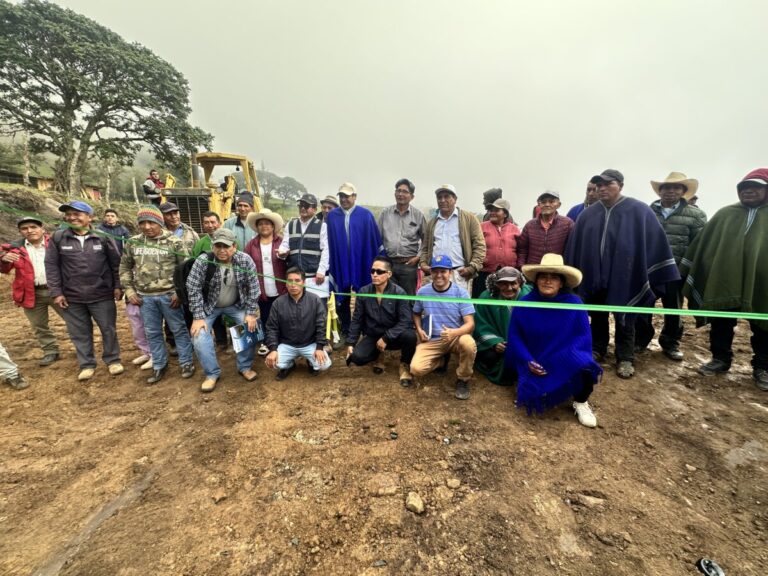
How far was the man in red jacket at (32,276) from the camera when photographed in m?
3.86

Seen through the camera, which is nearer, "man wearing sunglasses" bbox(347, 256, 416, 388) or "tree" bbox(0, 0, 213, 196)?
"man wearing sunglasses" bbox(347, 256, 416, 388)

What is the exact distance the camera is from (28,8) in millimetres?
15984

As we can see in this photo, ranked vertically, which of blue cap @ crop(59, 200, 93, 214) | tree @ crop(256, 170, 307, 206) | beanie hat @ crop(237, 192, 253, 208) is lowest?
blue cap @ crop(59, 200, 93, 214)

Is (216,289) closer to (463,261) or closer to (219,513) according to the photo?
(219,513)

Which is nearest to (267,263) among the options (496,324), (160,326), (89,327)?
(160,326)

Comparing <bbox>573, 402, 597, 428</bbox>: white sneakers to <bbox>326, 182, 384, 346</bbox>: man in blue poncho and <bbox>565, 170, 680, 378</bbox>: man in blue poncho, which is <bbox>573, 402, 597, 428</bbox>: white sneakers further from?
<bbox>326, 182, 384, 346</bbox>: man in blue poncho

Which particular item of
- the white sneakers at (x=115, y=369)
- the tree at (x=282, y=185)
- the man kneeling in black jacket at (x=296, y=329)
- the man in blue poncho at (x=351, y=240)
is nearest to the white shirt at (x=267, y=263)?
the man kneeling in black jacket at (x=296, y=329)

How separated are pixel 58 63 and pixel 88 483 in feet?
81.2

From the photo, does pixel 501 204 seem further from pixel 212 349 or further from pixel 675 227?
pixel 212 349

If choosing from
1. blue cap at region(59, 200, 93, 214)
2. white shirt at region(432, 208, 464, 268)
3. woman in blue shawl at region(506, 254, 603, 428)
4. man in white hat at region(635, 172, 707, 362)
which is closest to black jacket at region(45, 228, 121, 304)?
blue cap at region(59, 200, 93, 214)

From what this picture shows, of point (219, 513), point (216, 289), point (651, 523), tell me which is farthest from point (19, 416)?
point (651, 523)

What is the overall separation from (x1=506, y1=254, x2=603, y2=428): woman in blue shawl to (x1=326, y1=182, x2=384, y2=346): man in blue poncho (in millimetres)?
2152

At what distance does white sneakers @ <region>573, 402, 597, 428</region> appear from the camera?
107 inches

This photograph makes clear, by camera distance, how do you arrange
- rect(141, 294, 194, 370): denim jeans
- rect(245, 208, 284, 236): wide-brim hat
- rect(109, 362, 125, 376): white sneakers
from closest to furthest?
rect(141, 294, 194, 370): denim jeans
rect(109, 362, 125, 376): white sneakers
rect(245, 208, 284, 236): wide-brim hat
